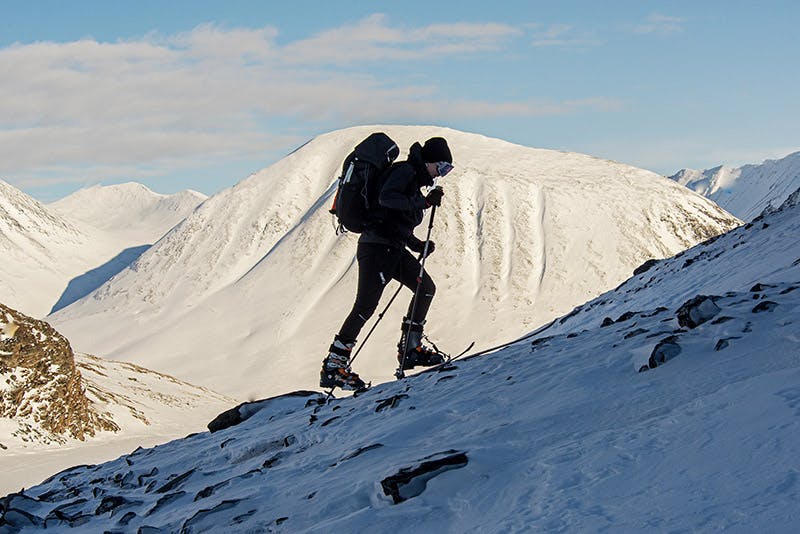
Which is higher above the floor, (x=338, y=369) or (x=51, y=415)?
(x=51, y=415)

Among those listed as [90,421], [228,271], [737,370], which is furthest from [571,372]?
[228,271]

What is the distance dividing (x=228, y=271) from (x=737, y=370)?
432 feet

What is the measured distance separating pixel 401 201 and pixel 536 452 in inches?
199

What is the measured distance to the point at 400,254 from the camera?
10734 mm

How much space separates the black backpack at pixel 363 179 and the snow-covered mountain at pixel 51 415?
37.6 ft

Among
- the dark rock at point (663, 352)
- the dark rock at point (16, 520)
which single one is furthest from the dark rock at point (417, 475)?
the dark rock at point (16, 520)

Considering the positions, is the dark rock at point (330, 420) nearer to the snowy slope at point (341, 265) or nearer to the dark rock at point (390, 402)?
the dark rock at point (390, 402)

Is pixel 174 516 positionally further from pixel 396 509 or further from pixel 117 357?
pixel 117 357

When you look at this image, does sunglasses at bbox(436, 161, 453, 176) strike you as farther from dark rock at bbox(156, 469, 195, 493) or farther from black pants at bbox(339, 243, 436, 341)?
dark rock at bbox(156, 469, 195, 493)

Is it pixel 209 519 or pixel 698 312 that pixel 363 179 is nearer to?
pixel 698 312

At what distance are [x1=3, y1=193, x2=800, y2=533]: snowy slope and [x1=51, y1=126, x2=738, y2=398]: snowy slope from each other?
80.8 metres

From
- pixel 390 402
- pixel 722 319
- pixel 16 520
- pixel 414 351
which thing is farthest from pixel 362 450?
pixel 414 351

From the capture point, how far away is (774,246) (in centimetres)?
1473

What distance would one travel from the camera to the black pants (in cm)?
1053
